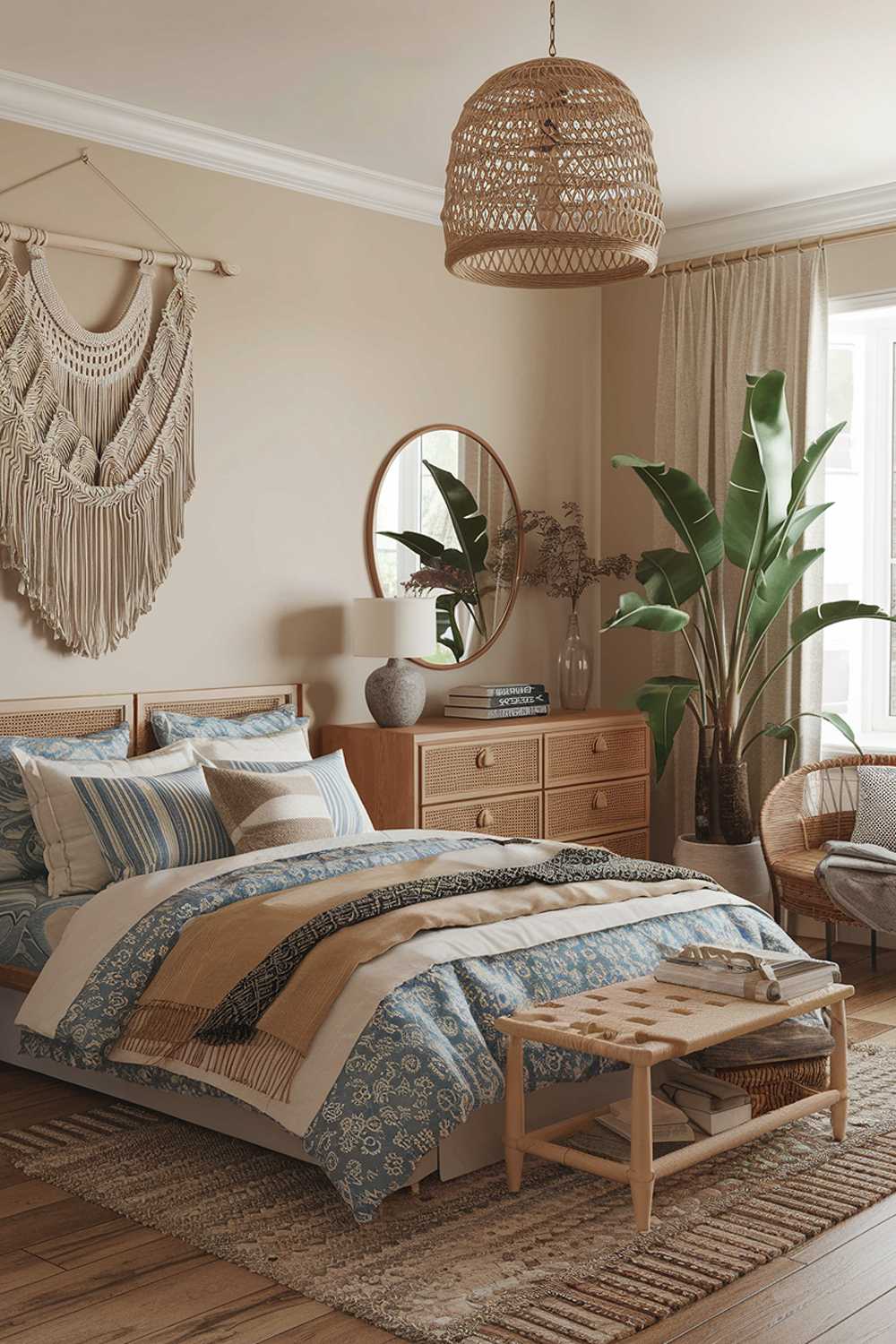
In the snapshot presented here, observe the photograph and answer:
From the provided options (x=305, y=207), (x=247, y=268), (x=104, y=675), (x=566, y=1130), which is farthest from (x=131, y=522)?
(x=566, y=1130)

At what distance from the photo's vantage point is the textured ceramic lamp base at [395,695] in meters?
5.07

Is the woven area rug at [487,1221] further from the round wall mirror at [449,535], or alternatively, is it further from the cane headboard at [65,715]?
the round wall mirror at [449,535]

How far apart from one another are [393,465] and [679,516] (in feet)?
3.54

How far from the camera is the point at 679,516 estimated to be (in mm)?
5355

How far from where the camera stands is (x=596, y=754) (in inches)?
220

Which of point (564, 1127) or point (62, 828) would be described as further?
point (62, 828)

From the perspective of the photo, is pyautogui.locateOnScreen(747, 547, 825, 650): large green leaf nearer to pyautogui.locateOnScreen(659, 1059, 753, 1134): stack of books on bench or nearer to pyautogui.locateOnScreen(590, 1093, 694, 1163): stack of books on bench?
pyautogui.locateOnScreen(659, 1059, 753, 1134): stack of books on bench

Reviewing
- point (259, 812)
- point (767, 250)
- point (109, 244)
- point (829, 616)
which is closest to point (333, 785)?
point (259, 812)

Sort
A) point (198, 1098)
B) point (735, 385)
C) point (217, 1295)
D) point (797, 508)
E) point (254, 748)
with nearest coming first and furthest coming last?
point (217, 1295)
point (198, 1098)
point (254, 748)
point (797, 508)
point (735, 385)

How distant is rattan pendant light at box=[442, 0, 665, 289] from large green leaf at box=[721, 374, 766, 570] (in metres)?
1.85

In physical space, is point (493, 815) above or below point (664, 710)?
below

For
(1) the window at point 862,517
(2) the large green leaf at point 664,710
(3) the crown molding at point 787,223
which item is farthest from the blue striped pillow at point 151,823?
(3) the crown molding at point 787,223

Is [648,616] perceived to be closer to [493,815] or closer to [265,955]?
[493,815]

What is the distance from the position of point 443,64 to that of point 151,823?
2270mm
